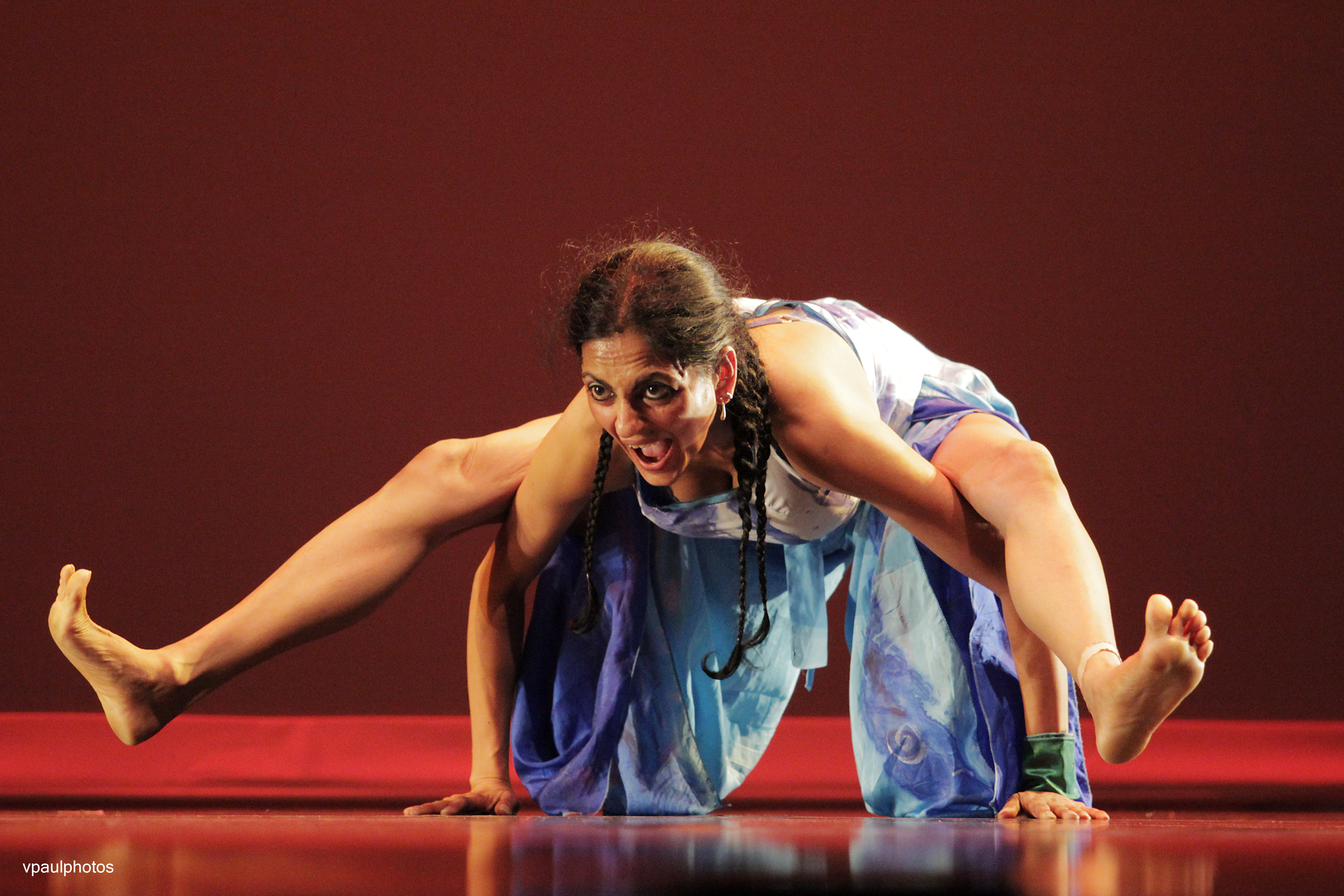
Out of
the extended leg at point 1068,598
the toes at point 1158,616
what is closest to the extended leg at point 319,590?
the extended leg at point 1068,598

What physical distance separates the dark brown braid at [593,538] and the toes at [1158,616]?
1.85 ft

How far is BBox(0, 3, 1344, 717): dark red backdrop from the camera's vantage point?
230 cm

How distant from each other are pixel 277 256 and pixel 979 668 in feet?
4.90

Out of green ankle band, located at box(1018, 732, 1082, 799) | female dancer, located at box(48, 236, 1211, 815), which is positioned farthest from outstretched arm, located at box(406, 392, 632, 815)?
green ankle band, located at box(1018, 732, 1082, 799)

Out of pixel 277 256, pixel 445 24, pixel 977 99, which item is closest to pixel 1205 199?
pixel 977 99

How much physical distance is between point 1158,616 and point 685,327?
1.64 feet

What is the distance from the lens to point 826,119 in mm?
2338

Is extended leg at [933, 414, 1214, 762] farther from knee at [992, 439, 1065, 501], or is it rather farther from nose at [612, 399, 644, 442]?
nose at [612, 399, 644, 442]

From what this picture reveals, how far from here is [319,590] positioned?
1.43 meters

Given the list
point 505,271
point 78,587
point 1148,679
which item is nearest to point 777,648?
point 1148,679

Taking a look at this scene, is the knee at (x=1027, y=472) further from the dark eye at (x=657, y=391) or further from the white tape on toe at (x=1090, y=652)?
the dark eye at (x=657, y=391)

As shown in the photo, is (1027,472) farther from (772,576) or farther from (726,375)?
(772,576)

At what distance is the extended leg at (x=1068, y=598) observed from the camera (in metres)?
0.96

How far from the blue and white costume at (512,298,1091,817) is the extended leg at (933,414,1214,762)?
12 cm
